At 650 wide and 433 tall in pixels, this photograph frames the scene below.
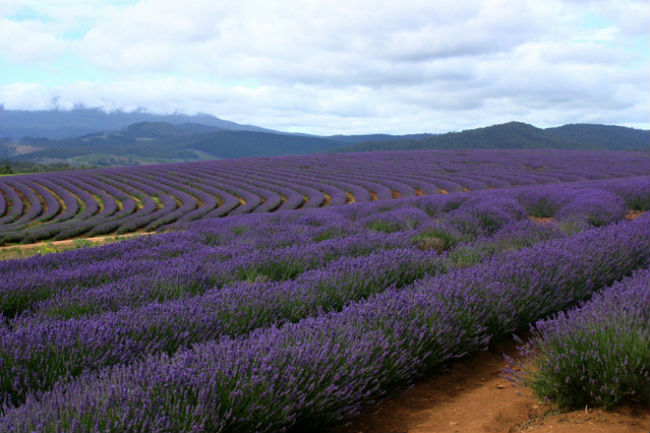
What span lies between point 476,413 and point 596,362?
536mm

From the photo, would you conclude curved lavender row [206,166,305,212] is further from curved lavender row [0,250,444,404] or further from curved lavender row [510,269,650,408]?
curved lavender row [510,269,650,408]

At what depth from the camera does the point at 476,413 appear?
85.9 inches

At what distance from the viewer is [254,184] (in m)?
22.2

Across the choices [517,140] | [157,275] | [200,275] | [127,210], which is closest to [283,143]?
[517,140]

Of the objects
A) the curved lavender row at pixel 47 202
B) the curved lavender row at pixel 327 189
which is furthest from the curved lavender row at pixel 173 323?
the curved lavender row at pixel 47 202

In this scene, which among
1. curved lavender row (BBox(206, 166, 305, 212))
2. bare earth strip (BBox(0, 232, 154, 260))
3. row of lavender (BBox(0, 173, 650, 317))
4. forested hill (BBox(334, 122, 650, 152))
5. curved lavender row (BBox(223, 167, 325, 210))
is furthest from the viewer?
forested hill (BBox(334, 122, 650, 152))

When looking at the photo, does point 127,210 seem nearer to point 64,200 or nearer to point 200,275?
point 64,200

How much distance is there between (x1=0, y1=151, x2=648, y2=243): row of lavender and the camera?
14925 millimetres

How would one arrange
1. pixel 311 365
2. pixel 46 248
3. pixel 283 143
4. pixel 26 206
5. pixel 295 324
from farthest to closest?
pixel 283 143 → pixel 26 206 → pixel 46 248 → pixel 295 324 → pixel 311 365

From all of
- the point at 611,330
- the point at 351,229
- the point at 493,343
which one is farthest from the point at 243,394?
the point at 351,229

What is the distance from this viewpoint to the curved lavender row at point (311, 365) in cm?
164

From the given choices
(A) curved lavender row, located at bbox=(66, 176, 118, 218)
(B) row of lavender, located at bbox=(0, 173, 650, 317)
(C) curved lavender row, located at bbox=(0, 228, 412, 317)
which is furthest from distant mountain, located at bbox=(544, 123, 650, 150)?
(C) curved lavender row, located at bbox=(0, 228, 412, 317)

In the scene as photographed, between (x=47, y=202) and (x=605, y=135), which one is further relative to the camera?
(x=605, y=135)

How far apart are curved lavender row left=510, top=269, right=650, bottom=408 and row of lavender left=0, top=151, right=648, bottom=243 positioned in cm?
1185
